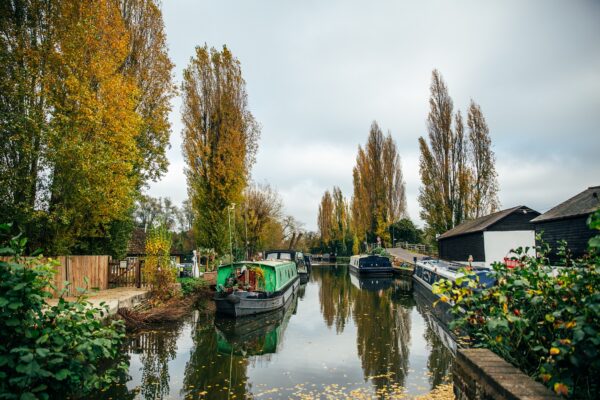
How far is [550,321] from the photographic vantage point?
3.56 metres

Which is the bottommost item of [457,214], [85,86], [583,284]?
[583,284]

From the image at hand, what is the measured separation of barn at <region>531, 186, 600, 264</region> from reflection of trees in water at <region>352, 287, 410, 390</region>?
764 cm

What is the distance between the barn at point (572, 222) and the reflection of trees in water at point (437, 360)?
8.99 metres

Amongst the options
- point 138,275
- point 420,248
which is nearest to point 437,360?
point 138,275

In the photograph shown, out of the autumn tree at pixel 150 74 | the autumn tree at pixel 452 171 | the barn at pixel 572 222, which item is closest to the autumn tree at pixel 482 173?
the autumn tree at pixel 452 171

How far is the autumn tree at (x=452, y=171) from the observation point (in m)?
32.6

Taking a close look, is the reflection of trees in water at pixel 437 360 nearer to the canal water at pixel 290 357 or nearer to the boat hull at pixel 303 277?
the canal water at pixel 290 357

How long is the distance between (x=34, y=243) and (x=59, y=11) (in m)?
7.87

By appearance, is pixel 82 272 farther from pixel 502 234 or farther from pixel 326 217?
pixel 326 217

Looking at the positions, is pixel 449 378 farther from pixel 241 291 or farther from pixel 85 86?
pixel 85 86

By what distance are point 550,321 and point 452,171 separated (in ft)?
104

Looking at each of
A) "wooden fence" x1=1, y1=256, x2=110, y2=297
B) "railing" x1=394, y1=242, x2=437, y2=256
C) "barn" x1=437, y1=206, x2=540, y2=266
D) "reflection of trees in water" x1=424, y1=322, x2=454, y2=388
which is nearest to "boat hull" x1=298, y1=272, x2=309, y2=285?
"barn" x1=437, y1=206, x2=540, y2=266

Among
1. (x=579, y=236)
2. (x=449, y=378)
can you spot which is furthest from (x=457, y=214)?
(x=449, y=378)

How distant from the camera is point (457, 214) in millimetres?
33125
